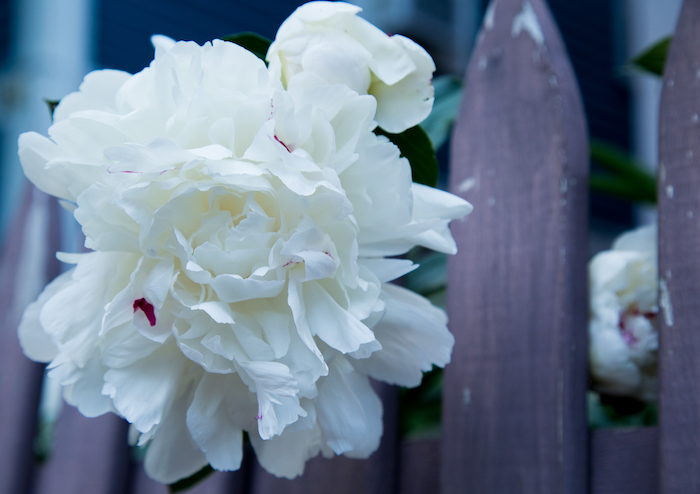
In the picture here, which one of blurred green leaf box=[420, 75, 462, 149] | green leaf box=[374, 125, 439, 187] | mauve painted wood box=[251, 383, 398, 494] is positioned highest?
blurred green leaf box=[420, 75, 462, 149]

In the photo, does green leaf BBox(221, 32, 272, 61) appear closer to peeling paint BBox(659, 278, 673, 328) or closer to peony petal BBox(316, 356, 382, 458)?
peony petal BBox(316, 356, 382, 458)

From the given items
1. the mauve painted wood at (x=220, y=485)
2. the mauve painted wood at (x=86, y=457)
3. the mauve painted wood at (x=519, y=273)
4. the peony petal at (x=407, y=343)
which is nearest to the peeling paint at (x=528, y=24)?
the mauve painted wood at (x=519, y=273)

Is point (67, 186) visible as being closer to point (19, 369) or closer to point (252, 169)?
point (252, 169)

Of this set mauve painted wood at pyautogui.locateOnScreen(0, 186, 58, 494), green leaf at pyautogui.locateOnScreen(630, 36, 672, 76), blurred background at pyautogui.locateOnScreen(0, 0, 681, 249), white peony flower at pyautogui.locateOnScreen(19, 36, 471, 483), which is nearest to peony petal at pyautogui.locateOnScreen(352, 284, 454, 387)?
white peony flower at pyautogui.locateOnScreen(19, 36, 471, 483)

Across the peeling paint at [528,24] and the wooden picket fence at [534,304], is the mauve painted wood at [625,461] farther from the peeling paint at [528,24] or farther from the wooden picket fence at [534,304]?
the peeling paint at [528,24]

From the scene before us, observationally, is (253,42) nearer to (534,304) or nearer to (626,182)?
(534,304)

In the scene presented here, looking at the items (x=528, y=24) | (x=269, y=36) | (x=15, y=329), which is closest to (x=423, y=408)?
(x=528, y=24)

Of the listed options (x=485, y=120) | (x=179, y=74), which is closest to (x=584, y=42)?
(x=485, y=120)
